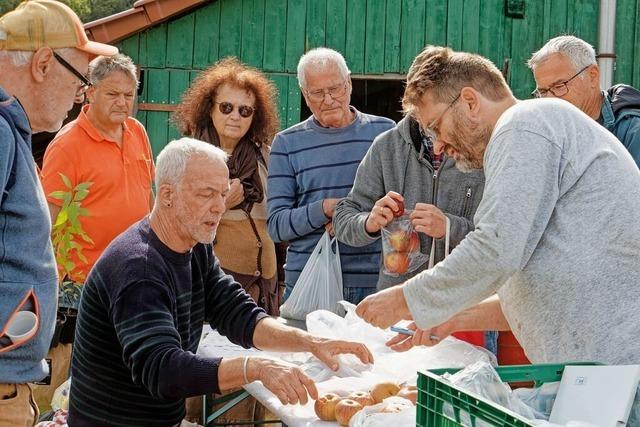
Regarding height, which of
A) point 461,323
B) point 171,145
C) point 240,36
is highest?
point 240,36

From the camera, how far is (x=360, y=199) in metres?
3.82

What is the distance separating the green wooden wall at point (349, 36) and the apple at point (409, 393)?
16.8ft

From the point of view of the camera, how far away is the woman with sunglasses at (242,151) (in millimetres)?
4539

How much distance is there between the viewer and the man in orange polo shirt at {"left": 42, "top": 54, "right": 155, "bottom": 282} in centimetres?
443

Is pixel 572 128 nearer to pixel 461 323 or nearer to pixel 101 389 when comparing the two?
pixel 461 323

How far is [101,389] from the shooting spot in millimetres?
2793

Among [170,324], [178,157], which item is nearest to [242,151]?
[178,157]

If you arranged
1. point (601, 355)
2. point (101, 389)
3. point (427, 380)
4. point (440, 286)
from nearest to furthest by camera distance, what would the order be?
point (427, 380) → point (601, 355) → point (440, 286) → point (101, 389)

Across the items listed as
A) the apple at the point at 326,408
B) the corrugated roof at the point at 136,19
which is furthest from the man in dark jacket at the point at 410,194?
the corrugated roof at the point at 136,19

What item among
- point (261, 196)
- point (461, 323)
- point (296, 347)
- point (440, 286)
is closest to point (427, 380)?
point (440, 286)

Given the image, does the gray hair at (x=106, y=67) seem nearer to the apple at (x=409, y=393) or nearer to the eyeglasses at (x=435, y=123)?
the eyeglasses at (x=435, y=123)

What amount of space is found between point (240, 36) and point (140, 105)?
107cm

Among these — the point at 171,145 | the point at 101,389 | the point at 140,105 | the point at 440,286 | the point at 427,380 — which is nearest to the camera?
the point at 427,380

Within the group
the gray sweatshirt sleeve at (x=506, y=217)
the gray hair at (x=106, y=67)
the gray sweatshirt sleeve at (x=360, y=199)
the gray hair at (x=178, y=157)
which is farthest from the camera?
the gray hair at (x=106, y=67)
